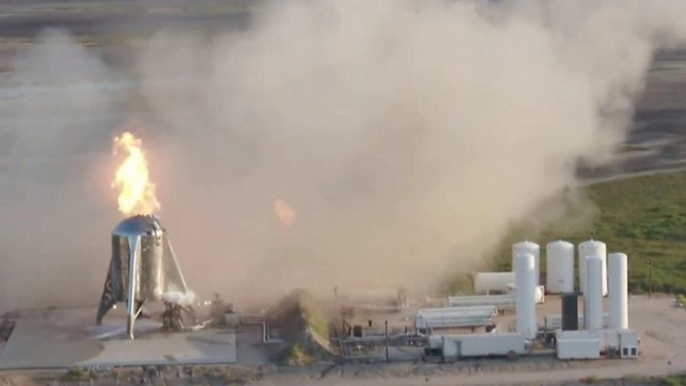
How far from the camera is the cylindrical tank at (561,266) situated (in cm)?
3319

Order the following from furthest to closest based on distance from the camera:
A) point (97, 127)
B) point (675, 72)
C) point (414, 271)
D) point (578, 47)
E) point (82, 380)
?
1. point (675, 72)
2. point (97, 127)
3. point (578, 47)
4. point (414, 271)
5. point (82, 380)

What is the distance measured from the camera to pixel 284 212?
1441 inches

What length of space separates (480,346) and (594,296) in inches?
91.3

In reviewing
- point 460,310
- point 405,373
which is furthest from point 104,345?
point 460,310

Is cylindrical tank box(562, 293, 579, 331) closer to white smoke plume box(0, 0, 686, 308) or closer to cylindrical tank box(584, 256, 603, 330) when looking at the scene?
cylindrical tank box(584, 256, 603, 330)

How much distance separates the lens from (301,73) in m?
37.6

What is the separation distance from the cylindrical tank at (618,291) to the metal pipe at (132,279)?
8.29 meters

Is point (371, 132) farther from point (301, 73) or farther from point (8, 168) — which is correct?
point (8, 168)

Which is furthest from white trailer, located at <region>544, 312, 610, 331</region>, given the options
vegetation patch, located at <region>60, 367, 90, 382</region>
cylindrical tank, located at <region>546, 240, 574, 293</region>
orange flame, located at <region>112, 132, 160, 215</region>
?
vegetation patch, located at <region>60, 367, 90, 382</region>

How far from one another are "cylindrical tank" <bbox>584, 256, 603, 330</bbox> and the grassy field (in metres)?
4.06

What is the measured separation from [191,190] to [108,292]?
6261 millimetres

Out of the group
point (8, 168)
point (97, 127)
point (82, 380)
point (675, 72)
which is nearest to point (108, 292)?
point (82, 380)

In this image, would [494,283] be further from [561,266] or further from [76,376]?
[76,376]

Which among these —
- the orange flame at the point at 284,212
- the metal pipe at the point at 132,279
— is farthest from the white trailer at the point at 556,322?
the metal pipe at the point at 132,279
